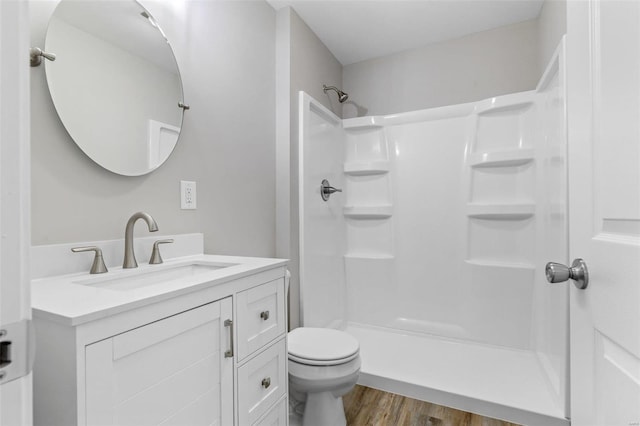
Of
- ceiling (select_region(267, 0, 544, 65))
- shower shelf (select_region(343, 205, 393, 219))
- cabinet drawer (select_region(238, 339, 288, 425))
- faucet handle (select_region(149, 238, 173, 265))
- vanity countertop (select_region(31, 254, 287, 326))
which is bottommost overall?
cabinet drawer (select_region(238, 339, 288, 425))

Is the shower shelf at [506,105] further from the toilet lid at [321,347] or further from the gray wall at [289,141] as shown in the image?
the toilet lid at [321,347]

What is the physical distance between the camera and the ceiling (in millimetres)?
2090

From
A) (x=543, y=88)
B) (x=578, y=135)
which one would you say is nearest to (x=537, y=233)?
(x=543, y=88)

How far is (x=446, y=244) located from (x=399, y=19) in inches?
64.9

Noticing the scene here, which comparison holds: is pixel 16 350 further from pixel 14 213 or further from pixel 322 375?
pixel 322 375

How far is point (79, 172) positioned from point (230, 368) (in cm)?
77

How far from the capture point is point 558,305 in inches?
67.3

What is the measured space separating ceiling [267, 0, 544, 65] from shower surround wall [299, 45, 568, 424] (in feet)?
1.85

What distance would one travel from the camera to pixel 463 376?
1.94m

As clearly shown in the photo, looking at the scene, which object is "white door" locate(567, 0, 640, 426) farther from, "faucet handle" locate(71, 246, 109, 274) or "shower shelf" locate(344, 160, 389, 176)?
"shower shelf" locate(344, 160, 389, 176)

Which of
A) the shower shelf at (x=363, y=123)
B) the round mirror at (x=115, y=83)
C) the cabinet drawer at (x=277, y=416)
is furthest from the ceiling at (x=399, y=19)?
the cabinet drawer at (x=277, y=416)

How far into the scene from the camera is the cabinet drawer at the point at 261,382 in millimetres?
1017

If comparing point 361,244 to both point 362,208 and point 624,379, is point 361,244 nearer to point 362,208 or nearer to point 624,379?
point 362,208

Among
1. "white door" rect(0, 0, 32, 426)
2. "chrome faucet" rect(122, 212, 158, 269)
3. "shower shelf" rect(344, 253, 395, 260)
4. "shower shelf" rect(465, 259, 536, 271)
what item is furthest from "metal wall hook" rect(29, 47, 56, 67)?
"shower shelf" rect(465, 259, 536, 271)
